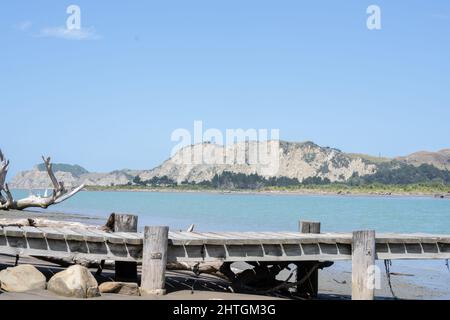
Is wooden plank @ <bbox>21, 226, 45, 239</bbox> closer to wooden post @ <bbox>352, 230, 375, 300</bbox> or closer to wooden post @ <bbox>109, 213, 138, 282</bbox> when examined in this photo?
wooden post @ <bbox>109, 213, 138, 282</bbox>

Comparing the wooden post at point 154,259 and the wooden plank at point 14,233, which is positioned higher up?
the wooden plank at point 14,233

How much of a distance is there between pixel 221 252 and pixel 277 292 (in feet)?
8.38

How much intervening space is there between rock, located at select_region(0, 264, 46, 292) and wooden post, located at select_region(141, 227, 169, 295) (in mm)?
1569

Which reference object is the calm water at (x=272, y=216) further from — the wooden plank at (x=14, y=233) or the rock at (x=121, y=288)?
the wooden plank at (x=14, y=233)

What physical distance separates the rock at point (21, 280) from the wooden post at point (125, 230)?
155cm

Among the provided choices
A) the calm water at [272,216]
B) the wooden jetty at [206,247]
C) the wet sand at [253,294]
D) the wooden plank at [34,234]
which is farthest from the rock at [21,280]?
the calm water at [272,216]

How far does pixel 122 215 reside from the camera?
41.9ft

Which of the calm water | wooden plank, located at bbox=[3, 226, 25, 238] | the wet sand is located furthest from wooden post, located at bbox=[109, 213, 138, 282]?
the calm water

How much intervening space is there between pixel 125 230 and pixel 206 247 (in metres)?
1.80

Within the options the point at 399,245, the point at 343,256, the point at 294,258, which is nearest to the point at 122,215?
the point at 294,258

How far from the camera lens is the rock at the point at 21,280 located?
1075 cm

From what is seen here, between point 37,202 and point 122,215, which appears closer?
point 122,215

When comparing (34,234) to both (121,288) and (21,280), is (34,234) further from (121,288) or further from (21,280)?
(121,288)
